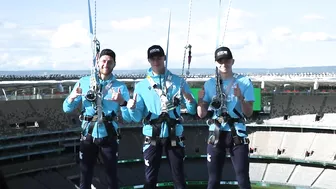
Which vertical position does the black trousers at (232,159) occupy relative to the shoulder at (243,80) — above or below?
below

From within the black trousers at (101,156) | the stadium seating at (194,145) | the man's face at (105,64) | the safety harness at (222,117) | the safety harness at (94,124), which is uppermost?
the man's face at (105,64)

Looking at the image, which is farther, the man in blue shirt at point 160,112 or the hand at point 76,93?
the hand at point 76,93

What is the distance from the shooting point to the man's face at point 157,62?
6.80 metres

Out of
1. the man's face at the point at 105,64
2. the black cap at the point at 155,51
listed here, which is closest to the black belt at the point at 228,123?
the black cap at the point at 155,51

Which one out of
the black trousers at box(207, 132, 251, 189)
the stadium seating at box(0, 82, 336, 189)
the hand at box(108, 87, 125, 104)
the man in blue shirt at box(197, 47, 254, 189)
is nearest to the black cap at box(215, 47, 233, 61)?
the man in blue shirt at box(197, 47, 254, 189)

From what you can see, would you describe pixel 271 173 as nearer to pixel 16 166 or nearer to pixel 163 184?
pixel 163 184

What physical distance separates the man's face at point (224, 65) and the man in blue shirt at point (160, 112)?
644 mm

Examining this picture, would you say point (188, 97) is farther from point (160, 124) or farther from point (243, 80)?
point (243, 80)

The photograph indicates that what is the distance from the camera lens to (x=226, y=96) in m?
6.68

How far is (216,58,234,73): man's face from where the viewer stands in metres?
6.64

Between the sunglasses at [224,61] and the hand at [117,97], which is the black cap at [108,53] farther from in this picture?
the sunglasses at [224,61]

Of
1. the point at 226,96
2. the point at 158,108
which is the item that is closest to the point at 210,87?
the point at 226,96

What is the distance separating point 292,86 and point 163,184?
15923 mm

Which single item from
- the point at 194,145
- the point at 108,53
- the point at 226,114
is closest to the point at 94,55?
the point at 108,53
